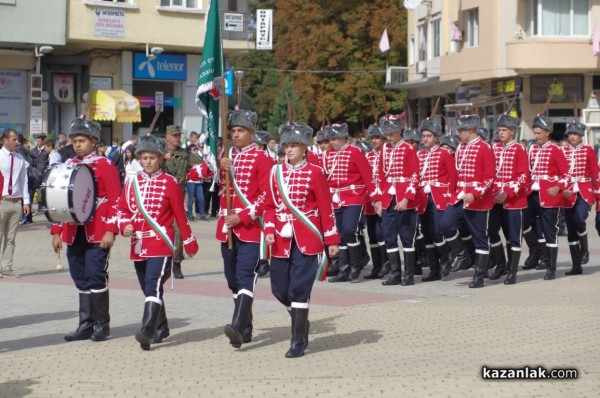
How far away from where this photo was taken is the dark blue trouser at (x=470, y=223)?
52.1 ft

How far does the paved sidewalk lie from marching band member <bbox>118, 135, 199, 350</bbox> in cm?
61

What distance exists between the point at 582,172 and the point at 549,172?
0.83 meters

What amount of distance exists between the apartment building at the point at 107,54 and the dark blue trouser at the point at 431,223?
21902 millimetres

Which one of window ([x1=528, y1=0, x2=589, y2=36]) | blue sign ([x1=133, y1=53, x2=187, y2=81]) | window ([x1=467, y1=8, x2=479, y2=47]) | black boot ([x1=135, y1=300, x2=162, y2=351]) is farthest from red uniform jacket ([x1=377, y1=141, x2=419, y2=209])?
window ([x1=467, y1=8, x2=479, y2=47])

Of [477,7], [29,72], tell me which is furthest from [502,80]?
[29,72]

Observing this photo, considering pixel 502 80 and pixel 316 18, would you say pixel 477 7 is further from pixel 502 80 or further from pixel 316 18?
pixel 316 18

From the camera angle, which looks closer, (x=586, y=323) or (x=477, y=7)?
(x=586, y=323)

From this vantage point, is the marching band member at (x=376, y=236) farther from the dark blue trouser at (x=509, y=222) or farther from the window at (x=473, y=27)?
the window at (x=473, y=27)

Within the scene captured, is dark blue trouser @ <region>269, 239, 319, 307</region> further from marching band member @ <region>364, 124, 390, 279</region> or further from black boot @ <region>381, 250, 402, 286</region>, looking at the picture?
marching band member @ <region>364, 124, 390, 279</region>

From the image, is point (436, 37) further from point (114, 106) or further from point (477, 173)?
point (477, 173)

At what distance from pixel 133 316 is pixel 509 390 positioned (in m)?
5.35

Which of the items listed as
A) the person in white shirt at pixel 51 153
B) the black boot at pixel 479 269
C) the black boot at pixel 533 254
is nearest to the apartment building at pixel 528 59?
the person in white shirt at pixel 51 153

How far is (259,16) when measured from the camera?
46.5 meters

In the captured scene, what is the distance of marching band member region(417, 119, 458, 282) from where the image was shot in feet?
53.9
